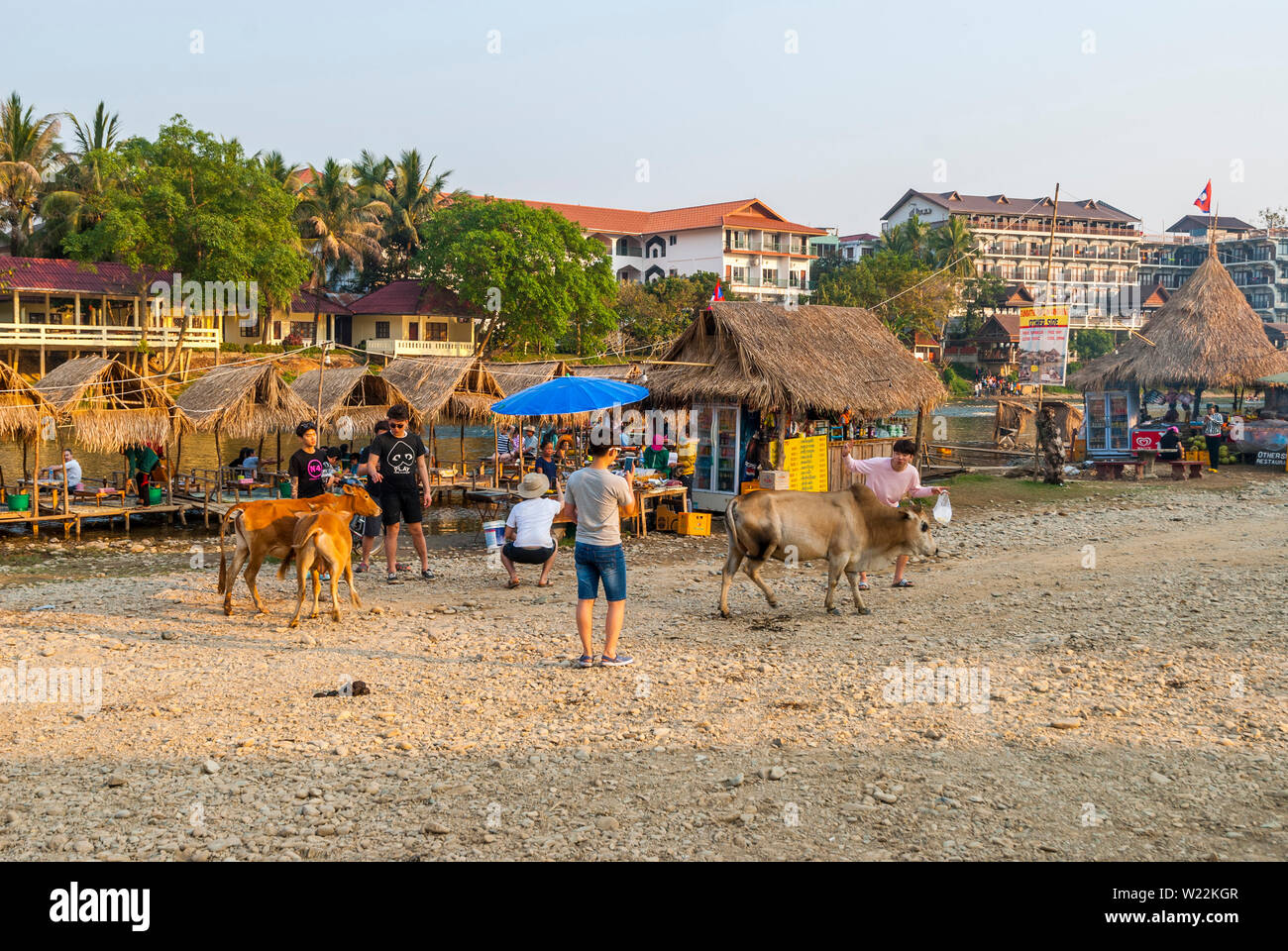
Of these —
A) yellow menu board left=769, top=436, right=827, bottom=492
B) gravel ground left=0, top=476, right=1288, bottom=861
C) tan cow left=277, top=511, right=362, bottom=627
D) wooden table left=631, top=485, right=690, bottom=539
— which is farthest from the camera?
yellow menu board left=769, top=436, right=827, bottom=492

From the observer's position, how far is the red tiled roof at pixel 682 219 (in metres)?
71.3

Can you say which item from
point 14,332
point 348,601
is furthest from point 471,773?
point 14,332

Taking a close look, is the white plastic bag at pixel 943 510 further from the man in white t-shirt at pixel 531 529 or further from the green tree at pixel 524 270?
the green tree at pixel 524 270

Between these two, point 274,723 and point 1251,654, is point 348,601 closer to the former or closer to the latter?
point 274,723

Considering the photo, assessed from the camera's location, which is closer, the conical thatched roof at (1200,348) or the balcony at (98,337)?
the conical thatched roof at (1200,348)

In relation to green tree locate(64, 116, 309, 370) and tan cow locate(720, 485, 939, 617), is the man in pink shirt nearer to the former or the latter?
tan cow locate(720, 485, 939, 617)

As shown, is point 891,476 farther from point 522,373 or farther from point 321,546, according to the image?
point 522,373

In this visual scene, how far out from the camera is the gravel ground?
499 centimetres

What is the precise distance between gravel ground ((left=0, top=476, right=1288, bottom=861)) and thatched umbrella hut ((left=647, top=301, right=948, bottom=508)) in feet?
20.7

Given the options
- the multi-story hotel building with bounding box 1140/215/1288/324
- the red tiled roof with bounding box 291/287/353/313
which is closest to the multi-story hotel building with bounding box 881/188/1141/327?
the multi-story hotel building with bounding box 1140/215/1288/324

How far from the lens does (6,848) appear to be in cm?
479

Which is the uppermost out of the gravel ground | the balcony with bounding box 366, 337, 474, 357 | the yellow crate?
the balcony with bounding box 366, 337, 474, 357

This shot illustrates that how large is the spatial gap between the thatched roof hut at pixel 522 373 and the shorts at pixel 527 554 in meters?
12.2

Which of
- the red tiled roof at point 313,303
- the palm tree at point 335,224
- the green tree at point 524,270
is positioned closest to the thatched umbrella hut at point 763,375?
the green tree at point 524,270
